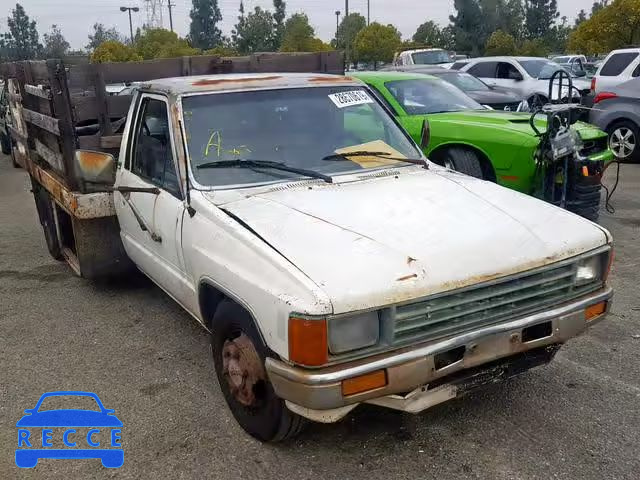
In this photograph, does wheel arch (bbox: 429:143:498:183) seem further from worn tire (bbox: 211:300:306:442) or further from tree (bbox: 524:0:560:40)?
tree (bbox: 524:0:560:40)

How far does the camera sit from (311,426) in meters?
3.32

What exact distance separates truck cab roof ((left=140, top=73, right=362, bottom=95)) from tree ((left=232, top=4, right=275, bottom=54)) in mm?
46582

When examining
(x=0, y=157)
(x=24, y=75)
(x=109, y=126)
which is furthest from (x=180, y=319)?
(x=0, y=157)

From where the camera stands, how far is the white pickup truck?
2.60 meters

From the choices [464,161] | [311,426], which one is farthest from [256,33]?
[311,426]

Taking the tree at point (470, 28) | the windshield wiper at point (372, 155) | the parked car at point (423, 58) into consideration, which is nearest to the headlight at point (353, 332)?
the windshield wiper at point (372, 155)

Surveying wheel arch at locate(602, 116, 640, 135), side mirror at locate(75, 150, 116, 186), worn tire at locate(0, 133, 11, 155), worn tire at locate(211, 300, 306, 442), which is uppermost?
side mirror at locate(75, 150, 116, 186)

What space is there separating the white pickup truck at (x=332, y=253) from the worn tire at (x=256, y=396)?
10mm

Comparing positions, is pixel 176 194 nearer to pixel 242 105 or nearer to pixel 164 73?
pixel 242 105

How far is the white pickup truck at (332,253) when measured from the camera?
2596 millimetres

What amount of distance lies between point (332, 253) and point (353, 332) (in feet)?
1.24

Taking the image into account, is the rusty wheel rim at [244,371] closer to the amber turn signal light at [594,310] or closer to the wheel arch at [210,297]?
the wheel arch at [210,297]

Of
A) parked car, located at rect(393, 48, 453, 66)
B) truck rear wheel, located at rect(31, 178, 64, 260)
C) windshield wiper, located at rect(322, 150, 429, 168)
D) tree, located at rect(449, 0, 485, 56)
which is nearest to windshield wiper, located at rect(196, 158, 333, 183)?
windshield wiper, located at rect(322, 150, 429, 168)

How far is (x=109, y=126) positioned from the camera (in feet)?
17.1
